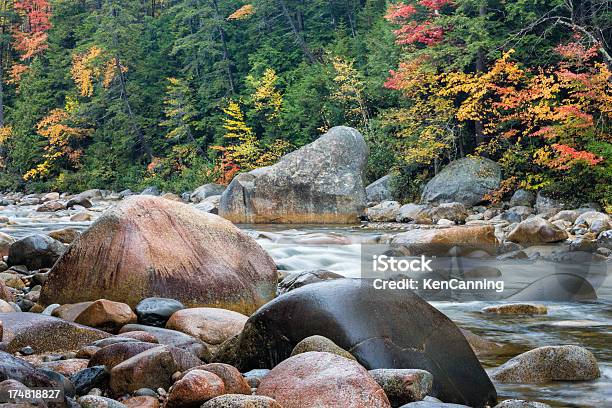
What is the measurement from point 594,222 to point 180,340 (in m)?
10.8

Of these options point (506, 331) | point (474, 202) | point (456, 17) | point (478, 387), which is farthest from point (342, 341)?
point (456, 17)

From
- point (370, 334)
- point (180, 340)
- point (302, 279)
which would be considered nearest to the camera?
point (370, 334)

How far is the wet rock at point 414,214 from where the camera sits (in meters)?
17.0

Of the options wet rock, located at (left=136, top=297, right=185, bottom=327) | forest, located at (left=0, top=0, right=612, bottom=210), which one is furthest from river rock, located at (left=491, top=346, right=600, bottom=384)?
forest, located at (left=0, top=0, right=612, bottom=210)

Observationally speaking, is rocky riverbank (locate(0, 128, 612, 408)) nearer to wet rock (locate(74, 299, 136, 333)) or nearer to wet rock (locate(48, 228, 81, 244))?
wet rock (locate(74, 299, 136, 333))

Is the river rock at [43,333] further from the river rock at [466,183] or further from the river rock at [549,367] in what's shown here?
the river rock at [466,183]

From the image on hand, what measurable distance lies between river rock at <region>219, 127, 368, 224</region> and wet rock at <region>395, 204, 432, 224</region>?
105 cm

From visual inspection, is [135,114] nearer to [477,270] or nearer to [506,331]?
[477,270]

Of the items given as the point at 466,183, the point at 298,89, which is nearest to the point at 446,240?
the point at 466,183

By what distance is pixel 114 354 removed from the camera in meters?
3.85

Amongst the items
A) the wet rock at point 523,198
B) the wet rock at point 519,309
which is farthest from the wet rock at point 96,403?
the wet rock at point 523,198

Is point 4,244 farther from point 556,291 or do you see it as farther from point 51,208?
point 51,208

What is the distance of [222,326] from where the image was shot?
5199mm

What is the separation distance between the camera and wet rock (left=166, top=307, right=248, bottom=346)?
16.7 ft
